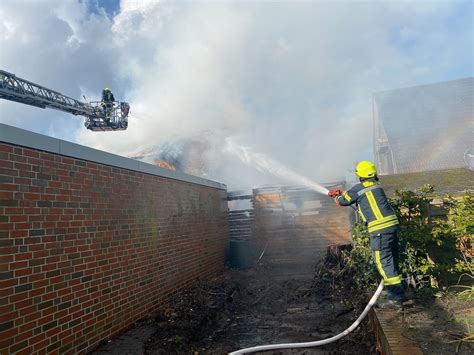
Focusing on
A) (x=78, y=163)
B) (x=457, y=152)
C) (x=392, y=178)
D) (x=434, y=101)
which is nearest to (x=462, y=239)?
(x=392, y=178)

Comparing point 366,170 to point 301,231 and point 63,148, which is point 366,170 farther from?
point 301,231

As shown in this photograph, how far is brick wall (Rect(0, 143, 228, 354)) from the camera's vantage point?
10.1 ft

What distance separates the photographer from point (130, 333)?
4.50m

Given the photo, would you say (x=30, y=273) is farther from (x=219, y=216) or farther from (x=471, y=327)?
(x=219, y=216)

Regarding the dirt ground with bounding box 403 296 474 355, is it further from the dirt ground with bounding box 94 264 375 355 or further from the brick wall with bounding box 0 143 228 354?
the brick wall with bounding box 0 143 228 354

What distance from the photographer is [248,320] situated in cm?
517

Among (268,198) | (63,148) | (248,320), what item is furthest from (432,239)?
(268,198)

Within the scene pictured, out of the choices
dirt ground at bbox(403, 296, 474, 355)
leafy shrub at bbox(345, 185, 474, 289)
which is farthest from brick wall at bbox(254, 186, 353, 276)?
dirt ground at bbox(403, 296, 474, 355)

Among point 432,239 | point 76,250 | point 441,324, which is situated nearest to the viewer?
point 441,324

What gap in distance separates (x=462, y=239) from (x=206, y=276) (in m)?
5.44

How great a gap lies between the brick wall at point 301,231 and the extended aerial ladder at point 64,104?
625cm

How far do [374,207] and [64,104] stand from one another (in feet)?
30.6

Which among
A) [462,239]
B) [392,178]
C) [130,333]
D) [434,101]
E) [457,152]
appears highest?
[434,101]

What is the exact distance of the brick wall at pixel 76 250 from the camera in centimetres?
308
